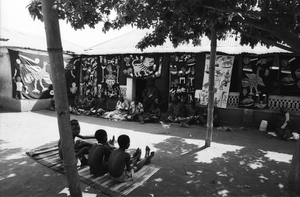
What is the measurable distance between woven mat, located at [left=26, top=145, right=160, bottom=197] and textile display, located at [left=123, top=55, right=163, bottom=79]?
230 inches

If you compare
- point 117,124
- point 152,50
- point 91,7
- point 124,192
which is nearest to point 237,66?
point 152,50

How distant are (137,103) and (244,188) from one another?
688 cm

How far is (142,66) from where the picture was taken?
10180 millimetres

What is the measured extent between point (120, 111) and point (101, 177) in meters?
6.43

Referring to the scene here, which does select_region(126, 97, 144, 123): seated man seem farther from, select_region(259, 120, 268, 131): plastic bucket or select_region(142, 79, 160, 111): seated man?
select_region(259, 120, 268, 131): plastic bucket

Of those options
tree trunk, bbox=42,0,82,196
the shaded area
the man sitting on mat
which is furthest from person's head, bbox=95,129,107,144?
tree trunk, bbox=42,0,82,196

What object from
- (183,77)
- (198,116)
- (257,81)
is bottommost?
(198,116)

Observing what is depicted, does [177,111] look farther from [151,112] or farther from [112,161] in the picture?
[112,161]

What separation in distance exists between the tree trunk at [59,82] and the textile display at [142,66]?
7.89 meters

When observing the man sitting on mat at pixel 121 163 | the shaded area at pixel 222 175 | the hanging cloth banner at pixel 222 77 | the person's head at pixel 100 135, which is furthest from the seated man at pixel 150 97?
the man sitting on mat at pixel 121 163

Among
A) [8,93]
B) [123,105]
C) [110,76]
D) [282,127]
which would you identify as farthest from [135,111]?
[8,93]

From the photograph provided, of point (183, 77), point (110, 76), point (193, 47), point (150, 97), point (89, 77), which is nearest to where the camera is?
point (193, 47)

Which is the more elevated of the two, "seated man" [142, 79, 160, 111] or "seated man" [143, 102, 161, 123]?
"seated man" [142, 79, 160, 111]

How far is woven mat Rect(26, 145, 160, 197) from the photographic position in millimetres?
3609
